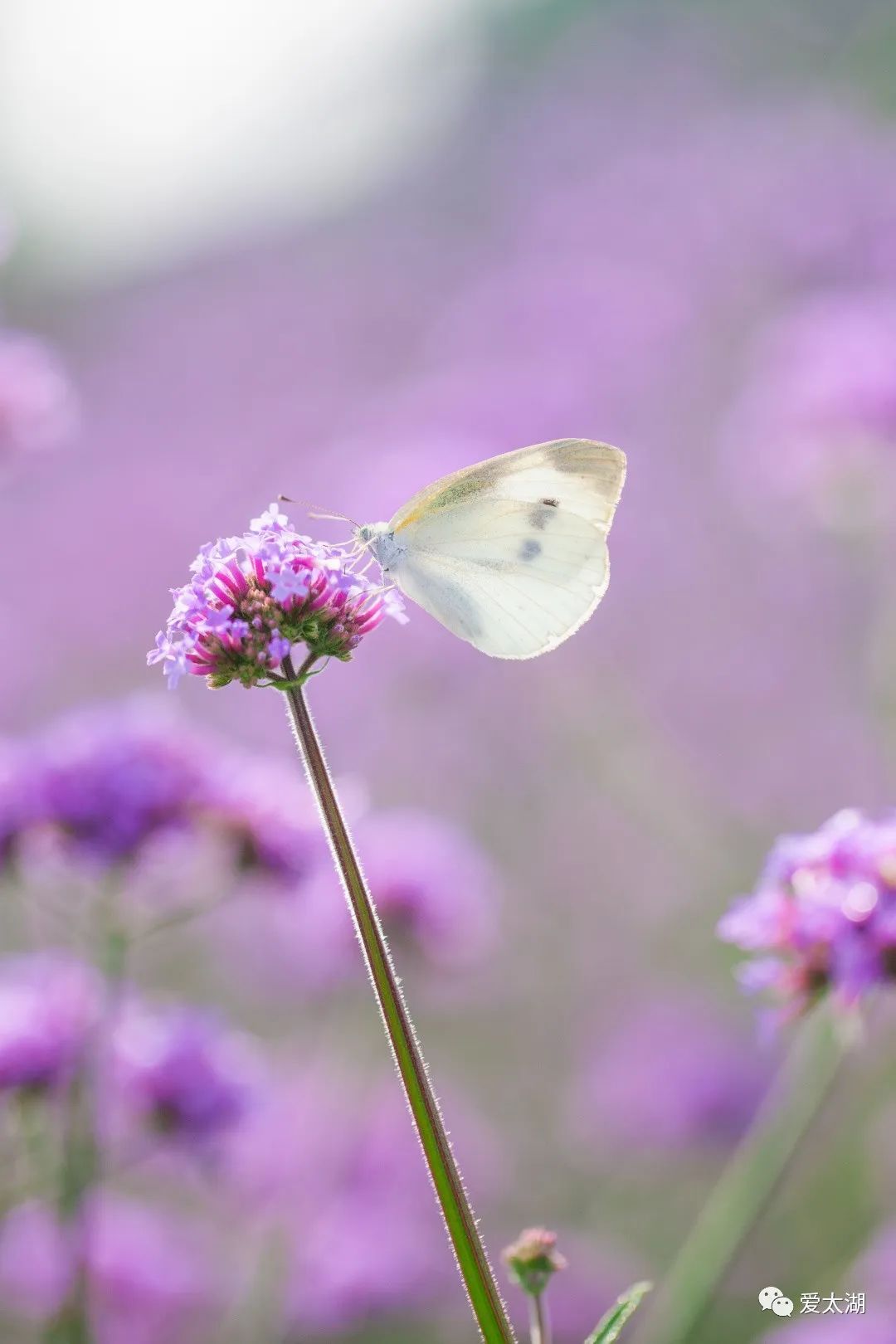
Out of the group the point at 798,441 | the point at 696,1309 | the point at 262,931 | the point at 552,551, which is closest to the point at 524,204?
the point at 798,441

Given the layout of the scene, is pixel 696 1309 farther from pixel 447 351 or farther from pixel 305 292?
pixel 305 292

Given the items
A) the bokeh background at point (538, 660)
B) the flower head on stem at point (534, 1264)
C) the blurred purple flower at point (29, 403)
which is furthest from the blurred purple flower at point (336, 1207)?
the blurred purple flower at point (29, 403)

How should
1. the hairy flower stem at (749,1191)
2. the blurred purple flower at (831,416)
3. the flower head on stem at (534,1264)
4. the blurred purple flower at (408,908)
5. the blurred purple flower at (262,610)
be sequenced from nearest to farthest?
the flower head on stem at (534,1264)
the blurred purple flower at (262,610)
the hairy flower stem at (749,1191)
the blurred purple flower at (408,908)
the blurred purple flower at (831,416)

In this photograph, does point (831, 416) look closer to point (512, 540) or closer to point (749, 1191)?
point (512, 540)

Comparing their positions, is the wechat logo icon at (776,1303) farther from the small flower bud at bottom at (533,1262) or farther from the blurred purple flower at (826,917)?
the small flower bud at bottom at (533,1262)

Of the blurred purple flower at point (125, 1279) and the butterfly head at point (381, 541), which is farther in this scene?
the blurred purple flower at point (125, 1279)

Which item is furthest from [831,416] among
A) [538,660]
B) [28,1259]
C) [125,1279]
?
[28,1259]
